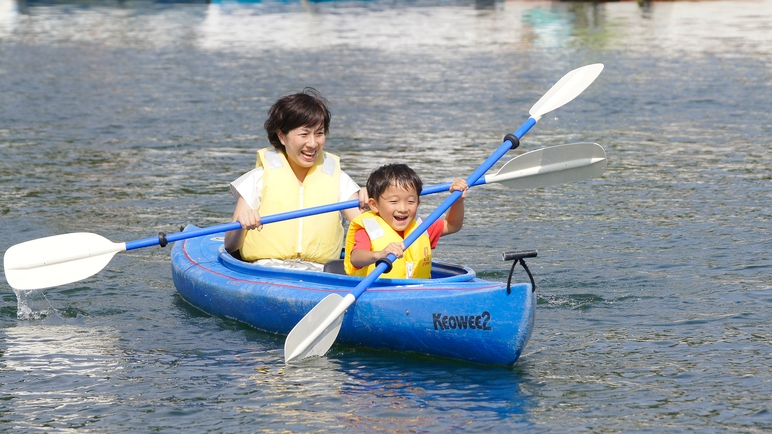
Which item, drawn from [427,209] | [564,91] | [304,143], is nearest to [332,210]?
[304,143]

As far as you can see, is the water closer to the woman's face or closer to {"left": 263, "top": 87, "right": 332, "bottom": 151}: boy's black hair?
the woman's face

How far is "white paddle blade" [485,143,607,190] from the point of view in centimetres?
637

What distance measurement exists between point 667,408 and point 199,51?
59.8 ft

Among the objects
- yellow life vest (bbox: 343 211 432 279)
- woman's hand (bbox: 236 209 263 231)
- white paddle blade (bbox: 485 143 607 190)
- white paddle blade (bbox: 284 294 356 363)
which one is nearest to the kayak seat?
yellow life vest (bbox: 343 211 432 279)

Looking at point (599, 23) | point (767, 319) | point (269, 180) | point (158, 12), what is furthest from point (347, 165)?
point (158, 12)

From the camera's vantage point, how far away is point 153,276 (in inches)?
279

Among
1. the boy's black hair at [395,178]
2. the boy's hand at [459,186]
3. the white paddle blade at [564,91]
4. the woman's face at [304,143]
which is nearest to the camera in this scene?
the boy's black hair at [395,178]

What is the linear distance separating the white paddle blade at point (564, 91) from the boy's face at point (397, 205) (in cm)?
152

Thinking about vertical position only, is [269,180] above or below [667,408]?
above

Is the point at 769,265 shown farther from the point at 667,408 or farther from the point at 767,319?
the point at 667,408

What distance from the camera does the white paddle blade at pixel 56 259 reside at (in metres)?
6.02

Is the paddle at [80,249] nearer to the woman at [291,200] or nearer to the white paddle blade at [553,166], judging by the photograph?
the white paddle blade at [553,166]

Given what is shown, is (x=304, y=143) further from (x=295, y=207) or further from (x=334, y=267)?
(x=334, y=267)

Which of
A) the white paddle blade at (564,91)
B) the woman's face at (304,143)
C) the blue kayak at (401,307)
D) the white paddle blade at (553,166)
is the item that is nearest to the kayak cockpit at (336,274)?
the blue kayak at (401,307)
